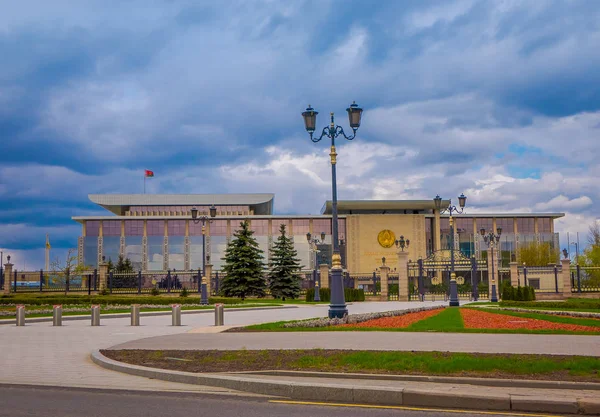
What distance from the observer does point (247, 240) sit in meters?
57.2

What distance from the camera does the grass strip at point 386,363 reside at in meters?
9.42

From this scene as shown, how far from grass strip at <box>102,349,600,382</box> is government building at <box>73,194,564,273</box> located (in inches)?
3153

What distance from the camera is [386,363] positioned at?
33.8 ft

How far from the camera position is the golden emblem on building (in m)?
96.5

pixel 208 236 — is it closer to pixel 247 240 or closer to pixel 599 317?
pixel 247 240

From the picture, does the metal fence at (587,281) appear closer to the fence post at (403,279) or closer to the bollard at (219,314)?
the fence post at (403,279)

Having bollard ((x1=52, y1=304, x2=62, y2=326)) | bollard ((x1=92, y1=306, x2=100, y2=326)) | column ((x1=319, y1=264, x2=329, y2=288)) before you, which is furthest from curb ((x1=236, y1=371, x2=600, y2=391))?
column ((x1=319, y1=264, x2=329, y2=288))

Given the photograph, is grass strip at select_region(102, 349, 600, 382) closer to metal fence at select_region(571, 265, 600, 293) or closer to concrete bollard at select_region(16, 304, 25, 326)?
concrete bollard at select_region(16, 304, 25, 326)

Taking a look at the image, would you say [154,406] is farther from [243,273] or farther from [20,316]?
[243,273]

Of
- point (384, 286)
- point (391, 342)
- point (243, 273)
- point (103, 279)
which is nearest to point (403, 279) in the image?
point (384, 286)

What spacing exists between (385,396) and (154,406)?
3.06 m

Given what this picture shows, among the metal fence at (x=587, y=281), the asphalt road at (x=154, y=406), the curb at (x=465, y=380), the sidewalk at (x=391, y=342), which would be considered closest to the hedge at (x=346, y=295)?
the metal fence at (x=587, y=281)

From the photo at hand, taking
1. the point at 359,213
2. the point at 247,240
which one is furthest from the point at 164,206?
the point at 247,240

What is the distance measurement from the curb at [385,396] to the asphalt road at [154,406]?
324 millimetres
